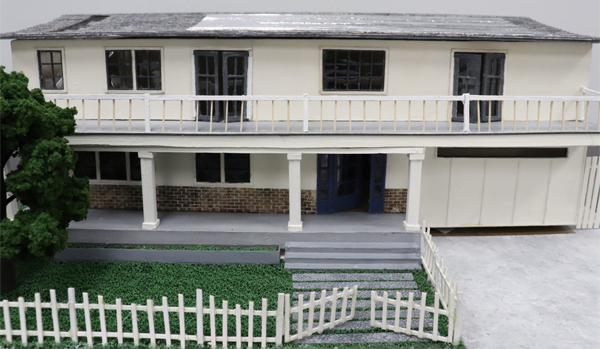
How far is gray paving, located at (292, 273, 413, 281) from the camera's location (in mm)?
12727

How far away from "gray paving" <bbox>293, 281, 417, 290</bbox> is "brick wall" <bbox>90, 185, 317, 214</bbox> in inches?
117

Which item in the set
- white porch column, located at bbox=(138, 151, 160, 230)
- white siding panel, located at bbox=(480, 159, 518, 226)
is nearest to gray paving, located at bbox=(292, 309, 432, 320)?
white porch column, located at bbox=(138, 151, 160, 230)

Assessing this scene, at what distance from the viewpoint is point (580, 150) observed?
15281mm

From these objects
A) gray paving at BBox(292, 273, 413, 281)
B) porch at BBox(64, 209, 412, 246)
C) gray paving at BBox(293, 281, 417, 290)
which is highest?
porch at BBox(64, 209, 412, 246)

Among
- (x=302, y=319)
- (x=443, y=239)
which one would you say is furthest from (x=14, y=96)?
(x=443, y=239)

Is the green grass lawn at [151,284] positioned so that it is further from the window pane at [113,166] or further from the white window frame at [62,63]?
the white window frame at [62,63]

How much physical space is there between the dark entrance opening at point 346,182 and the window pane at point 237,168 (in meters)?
1.84

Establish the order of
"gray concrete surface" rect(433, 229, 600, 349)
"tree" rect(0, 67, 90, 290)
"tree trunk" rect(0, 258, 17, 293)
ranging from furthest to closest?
"tree trunk" rect(0, 258, 17, 293)
"gray concrete surface" rect(433, 229, 600, 349)
"tree" rect(0, 67, 90, 290)

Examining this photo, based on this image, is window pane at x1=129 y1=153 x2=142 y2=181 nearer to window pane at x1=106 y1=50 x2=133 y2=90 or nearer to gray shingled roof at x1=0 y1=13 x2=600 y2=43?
window pane at x1=106 y1=50 x2=133 y2=90

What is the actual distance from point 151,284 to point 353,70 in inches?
270

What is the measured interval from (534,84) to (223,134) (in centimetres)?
784

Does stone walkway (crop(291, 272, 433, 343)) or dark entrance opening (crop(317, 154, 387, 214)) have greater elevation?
dark entrance opening (crop(317, 154, 387, 214))

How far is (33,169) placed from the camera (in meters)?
10.4

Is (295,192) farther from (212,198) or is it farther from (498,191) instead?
(498,191)
